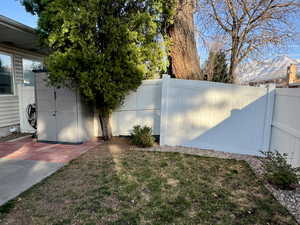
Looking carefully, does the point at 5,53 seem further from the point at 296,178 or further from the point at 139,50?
the point at 296,178

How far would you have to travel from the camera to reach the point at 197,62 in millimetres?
6281

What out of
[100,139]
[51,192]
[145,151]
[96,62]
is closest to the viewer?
[51,192]

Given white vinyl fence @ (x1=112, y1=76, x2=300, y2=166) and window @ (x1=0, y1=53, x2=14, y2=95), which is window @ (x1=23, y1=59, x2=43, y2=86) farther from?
white vinyl fence @ (x1=112, y1=76, x2=300, y2=166)

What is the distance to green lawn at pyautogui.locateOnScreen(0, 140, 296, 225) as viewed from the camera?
2131 mm

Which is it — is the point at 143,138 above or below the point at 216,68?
below

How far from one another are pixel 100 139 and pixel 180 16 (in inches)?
168

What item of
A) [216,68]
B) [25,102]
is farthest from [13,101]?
[216,68]

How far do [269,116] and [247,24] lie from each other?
3.15m

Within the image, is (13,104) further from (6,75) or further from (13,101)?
(6,75)

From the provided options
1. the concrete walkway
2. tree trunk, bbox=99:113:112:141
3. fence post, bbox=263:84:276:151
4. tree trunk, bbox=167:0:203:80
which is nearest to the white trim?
the concrete walkway

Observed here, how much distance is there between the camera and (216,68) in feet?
21.6

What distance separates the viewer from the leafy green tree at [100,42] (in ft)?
12.8

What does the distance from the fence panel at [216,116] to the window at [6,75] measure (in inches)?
198

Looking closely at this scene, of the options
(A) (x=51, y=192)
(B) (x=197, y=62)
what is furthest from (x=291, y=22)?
(A) (x=51, y=192)
